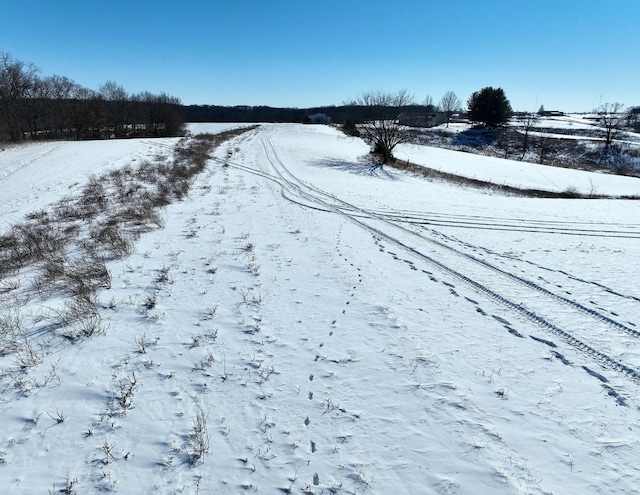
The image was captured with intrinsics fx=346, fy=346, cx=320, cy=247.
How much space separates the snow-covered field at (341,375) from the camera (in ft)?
11.5

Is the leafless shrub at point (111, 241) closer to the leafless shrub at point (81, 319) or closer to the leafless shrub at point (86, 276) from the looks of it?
the leafless shrub at point (86, 276)

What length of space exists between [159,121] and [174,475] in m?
91.8

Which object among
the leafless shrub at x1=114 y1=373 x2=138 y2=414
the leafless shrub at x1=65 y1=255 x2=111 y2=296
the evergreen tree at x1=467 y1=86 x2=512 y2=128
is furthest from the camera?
the evergreen tree at x1=467 y1=86 x2=512 y2=128

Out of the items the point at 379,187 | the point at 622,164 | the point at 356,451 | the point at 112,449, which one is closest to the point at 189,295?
the point at 112,449

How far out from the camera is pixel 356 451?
Result: 3.75 metres

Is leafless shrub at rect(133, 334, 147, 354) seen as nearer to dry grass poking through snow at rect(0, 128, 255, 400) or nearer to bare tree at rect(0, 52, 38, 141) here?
dry grass poking through snow at rect(0, 128, 255, 400)

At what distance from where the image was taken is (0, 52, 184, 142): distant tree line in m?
55.6

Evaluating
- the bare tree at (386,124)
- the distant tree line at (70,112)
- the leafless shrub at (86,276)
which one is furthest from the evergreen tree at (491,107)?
the leafless shrub at (86,276)

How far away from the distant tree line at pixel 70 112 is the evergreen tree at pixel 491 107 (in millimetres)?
67823

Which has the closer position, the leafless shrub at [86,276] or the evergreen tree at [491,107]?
the leafless shrub at [86,276]

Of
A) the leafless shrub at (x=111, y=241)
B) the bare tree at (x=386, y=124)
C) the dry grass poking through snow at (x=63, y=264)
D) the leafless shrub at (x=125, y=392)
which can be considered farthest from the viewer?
the bare tree at (x=386, y=124)

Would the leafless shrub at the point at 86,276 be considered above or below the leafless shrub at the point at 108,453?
above

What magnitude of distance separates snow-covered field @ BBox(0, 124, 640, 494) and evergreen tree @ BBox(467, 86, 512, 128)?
74448 mm

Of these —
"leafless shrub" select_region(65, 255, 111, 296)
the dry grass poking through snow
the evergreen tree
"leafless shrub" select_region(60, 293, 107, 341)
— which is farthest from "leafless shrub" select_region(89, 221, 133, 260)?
the evergreen tree
